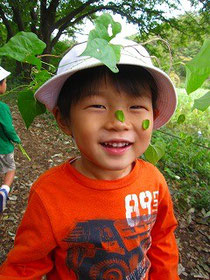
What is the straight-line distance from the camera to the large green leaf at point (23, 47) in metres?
0.57

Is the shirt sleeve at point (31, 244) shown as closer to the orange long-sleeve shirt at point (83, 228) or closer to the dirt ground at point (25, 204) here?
the orange long-sleeve shirt at point (83, 228)

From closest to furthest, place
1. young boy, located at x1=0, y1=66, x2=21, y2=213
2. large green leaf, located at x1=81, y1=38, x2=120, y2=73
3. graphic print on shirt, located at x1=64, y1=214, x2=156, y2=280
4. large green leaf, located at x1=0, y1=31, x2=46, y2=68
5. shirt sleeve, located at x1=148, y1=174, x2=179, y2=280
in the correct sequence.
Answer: large green leaf, located at x1=81, y1=38, x2=120, y2=73
large green leaf, located at x1=0, y1=31, x2=46, y2=68
graphic print on shirt, located at x1=64, y1=214, x2=156, y2=280
shirt sleeve, located at x1=148, y1=174, x2=179, y2=280
young boy, located at x1=0, y1=66, x2=21, y2=213

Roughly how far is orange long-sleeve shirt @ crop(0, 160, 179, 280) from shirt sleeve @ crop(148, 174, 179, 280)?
0.06 metres

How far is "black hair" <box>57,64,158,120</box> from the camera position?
70 cm

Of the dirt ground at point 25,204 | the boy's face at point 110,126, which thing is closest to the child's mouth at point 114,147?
the boy's face at point 110,126

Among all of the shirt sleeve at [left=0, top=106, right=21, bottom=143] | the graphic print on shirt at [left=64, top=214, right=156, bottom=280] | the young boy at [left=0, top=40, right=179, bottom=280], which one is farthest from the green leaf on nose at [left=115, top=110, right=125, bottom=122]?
the shirt sleeve at [left=0, top=106, right=21, bottom=143]

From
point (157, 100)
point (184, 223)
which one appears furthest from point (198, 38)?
point (157, 100)

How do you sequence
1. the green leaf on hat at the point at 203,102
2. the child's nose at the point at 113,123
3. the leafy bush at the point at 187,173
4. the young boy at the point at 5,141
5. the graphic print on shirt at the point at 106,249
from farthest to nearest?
1. the leafy bush at the point at 187,173
2. the young boy at the point at 5,141
3. the graphic print on shirt at the point at 106,249
4. the child's nose at the point at 113,123
5. the green leaf on hat at the point at 203,102

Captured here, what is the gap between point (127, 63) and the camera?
0.65 meters

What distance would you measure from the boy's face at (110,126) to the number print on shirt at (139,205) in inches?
6.6

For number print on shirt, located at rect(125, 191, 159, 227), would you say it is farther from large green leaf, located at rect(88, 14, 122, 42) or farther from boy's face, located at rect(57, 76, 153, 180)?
large green leaf, located at rect(88, 14, 122, 42)

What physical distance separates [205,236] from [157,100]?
1.80 meters

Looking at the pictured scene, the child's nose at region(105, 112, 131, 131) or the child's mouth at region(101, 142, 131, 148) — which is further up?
the child's nose at region(105, 112, 131, 131)

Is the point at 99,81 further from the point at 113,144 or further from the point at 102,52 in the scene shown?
the point at 102,52
